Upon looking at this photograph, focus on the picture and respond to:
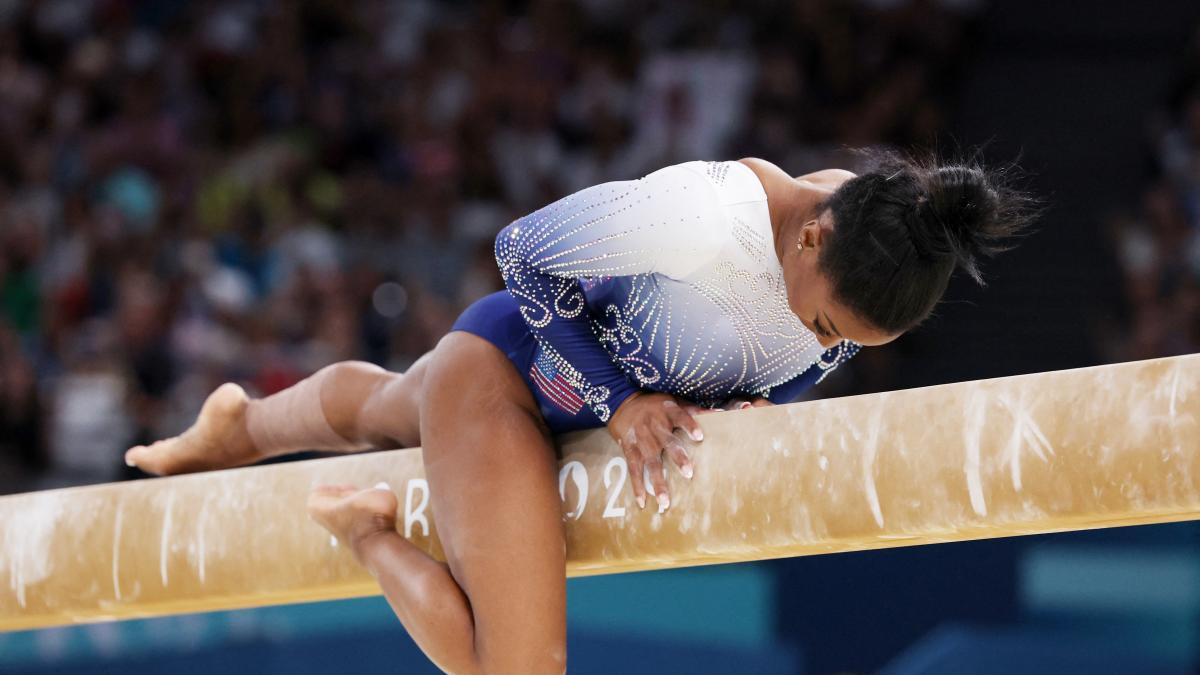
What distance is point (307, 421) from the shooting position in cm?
289

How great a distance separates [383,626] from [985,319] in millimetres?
3612

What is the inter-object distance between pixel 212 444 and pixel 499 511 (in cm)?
105

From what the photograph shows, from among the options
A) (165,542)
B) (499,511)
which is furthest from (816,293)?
(165,542)

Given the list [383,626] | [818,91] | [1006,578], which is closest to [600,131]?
[818,91]

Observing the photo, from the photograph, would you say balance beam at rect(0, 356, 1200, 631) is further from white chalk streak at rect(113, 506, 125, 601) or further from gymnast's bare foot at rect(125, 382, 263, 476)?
gymnast's bare foot at rect(125, 382, 263, 476)

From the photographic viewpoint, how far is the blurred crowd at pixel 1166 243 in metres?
5.43

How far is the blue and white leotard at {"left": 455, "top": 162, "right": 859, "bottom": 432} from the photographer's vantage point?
2.18 meters

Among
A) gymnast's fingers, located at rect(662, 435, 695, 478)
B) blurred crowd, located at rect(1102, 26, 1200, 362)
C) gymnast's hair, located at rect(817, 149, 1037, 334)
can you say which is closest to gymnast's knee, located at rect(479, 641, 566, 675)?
gymnast's fingers, located at rect(662, 435, 695, 478)

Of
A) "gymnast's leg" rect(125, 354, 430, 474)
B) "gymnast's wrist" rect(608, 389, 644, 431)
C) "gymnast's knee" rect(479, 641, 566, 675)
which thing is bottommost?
"gymnast's knee" rect(479, 641, 566, 675)

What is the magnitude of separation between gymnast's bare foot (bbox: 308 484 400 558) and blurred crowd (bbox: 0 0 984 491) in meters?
3.26

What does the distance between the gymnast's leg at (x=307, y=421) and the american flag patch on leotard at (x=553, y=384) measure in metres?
0.28

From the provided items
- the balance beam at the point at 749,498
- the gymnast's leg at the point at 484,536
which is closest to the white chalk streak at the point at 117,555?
the balance beam at the point at 749,498

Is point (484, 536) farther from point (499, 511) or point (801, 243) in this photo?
point (801, 243)

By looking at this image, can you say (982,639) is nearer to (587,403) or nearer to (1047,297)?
(587,403)
